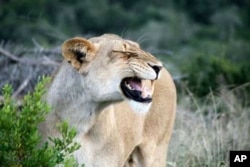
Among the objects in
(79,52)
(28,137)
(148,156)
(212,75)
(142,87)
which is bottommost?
(28,137)

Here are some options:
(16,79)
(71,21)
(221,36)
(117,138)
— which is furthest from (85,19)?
(117,138)

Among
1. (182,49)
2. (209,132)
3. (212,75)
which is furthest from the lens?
(182,49)

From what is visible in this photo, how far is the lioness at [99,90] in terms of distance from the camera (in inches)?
286

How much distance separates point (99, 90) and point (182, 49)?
27713 millimetres

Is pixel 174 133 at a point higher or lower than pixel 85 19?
lower

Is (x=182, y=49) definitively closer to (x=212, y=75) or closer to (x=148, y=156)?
(x=212, y=75)

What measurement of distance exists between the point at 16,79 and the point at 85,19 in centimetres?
2852

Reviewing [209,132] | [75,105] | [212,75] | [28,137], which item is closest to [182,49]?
[212,75]

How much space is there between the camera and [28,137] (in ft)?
21.9

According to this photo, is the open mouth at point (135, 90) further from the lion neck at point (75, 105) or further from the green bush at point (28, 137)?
the green bush at point (28, 137)

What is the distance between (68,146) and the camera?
7.30m

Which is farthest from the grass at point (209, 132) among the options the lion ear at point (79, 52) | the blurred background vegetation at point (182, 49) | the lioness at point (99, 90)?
the lion ear at point (79, 52)

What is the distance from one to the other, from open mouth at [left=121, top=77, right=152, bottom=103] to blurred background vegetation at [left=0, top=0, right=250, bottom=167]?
101 cm

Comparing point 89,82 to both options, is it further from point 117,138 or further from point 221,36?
point 221,36
